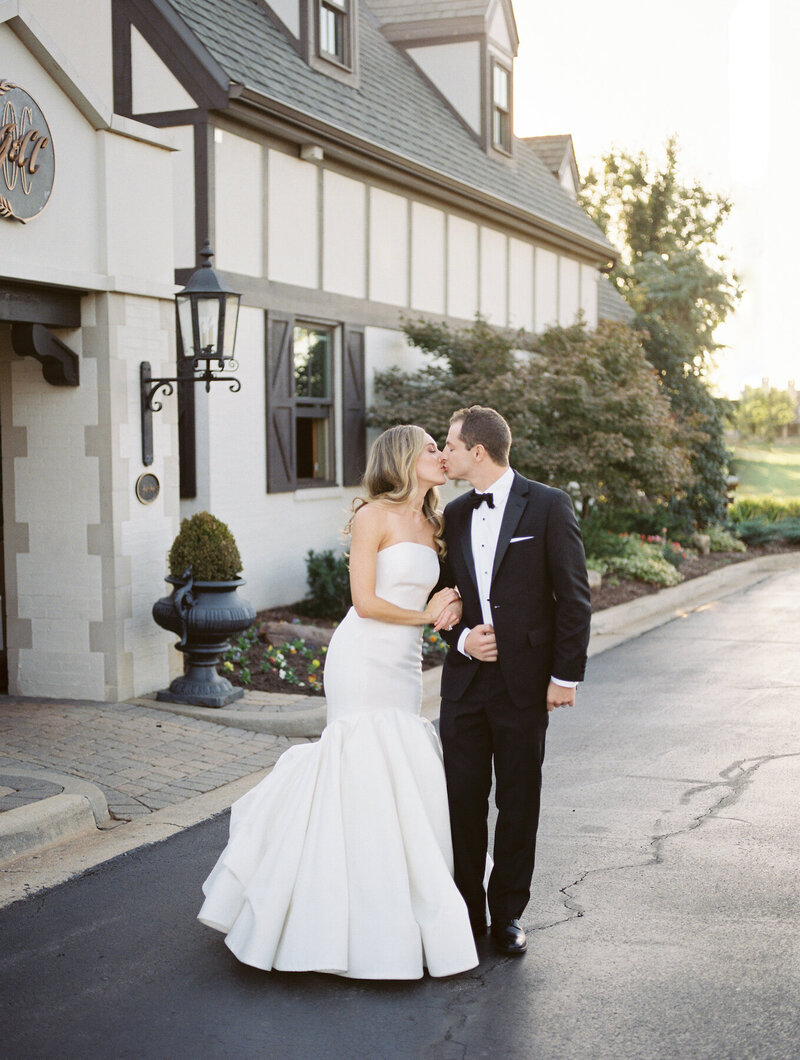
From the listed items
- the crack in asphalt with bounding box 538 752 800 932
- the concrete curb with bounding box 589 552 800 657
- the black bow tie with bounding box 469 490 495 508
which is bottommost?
the concrete curb with bounding box 589 552 800 657

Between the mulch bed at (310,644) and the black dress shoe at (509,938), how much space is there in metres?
4.87

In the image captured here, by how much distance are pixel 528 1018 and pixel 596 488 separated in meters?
11.4

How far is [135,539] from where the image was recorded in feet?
28.6

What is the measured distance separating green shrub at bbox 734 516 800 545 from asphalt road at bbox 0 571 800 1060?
1614 cm

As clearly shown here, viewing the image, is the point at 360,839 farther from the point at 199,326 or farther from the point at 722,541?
the point at 722,541

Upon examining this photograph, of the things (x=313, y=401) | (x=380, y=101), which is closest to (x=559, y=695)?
(x=313, y=401)

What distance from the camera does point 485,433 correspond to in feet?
14.7

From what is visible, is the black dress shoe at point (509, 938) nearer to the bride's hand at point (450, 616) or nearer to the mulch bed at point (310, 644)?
the bride's hand at point (450, 616)

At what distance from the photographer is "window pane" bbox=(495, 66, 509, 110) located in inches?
760

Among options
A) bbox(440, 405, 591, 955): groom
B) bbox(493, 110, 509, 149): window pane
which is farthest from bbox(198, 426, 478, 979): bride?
bbox(493, 110, 509, 149): window pane

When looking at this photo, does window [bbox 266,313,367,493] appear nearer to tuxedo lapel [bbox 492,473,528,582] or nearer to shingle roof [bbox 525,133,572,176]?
tuxedo lapel [bbox 492,473,528,582]

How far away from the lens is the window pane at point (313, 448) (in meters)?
14.1

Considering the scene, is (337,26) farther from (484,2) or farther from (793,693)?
(793,693)

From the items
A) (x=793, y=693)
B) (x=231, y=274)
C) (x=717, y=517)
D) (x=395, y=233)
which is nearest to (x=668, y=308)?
(x=717, y=517)
